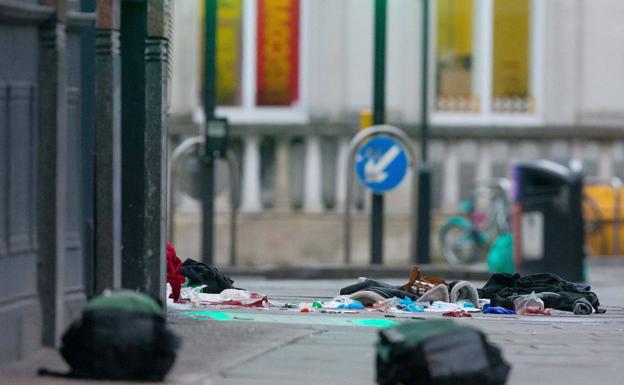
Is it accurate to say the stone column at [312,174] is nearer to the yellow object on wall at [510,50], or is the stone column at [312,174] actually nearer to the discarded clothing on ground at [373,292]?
the yellow object on wall at [510,50]

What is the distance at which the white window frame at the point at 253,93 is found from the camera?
26141mm

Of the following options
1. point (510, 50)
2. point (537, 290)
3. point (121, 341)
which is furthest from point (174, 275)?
point (510, 50)

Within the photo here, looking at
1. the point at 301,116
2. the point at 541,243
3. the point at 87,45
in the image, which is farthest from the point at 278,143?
the point at 87,45

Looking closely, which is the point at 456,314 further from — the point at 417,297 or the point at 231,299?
the point at 231,299

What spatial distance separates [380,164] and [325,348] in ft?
34.3

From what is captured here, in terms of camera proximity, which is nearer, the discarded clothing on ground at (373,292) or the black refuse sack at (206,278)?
the discarded clothing on ground at (373,292)

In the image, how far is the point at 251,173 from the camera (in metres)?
26.0

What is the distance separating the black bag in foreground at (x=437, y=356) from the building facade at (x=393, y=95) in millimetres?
16422

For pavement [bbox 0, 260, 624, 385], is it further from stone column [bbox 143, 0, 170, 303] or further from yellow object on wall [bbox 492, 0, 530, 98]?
yellow object on wall [bbox 492, 0, 530, 98]

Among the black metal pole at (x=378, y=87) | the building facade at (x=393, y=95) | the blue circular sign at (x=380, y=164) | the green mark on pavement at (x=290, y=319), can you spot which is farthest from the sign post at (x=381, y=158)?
the green mark on pavement at (x=290, y=319)

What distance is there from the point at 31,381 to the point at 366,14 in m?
16.9

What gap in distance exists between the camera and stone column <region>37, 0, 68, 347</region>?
419 inches

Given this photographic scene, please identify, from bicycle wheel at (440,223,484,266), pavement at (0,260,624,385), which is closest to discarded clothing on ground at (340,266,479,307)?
pavement at (0,260,624,385)

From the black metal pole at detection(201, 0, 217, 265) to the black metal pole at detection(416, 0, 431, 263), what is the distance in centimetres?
246
